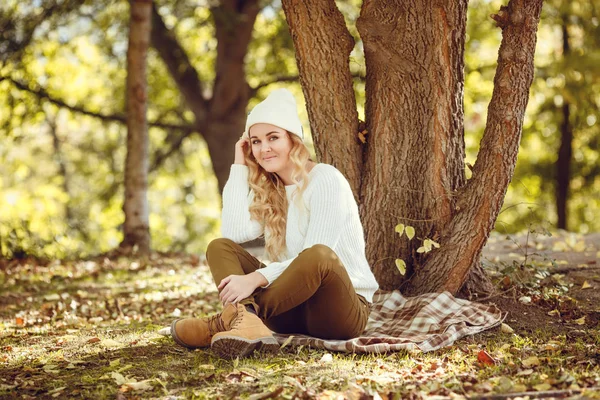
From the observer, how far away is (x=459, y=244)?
15.4ft

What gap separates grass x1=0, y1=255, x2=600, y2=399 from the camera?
3045 millimetres

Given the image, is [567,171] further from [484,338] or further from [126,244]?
[484,338]

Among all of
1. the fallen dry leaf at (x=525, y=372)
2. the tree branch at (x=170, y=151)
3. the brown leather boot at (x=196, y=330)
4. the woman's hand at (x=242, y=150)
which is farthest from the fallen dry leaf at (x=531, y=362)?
the tree branch at (x=170, y=151)

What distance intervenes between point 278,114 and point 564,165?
1285 centimetres

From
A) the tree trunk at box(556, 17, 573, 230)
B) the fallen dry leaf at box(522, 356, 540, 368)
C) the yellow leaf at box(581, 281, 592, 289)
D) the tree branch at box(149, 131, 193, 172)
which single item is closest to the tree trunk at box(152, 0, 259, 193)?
the tree branch at box(149, 131, 193, 172)

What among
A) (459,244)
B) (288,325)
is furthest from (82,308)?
(459,244)

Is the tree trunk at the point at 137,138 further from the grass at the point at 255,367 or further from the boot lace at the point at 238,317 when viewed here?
the boot lace at the point at 238,317

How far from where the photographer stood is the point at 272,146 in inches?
163

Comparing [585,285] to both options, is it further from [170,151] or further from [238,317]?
[170,151]


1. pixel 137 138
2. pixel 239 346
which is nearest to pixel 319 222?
pixel 239 346

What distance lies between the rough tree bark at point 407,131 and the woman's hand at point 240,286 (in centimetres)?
151

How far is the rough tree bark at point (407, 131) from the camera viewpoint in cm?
473

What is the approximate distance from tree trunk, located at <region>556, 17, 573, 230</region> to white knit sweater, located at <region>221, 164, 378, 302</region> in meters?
12.1

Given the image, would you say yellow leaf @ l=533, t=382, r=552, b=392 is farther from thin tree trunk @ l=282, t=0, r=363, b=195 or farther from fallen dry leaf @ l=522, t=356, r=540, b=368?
thin tree trunk @ l=282, t=0, r=363, b=195
